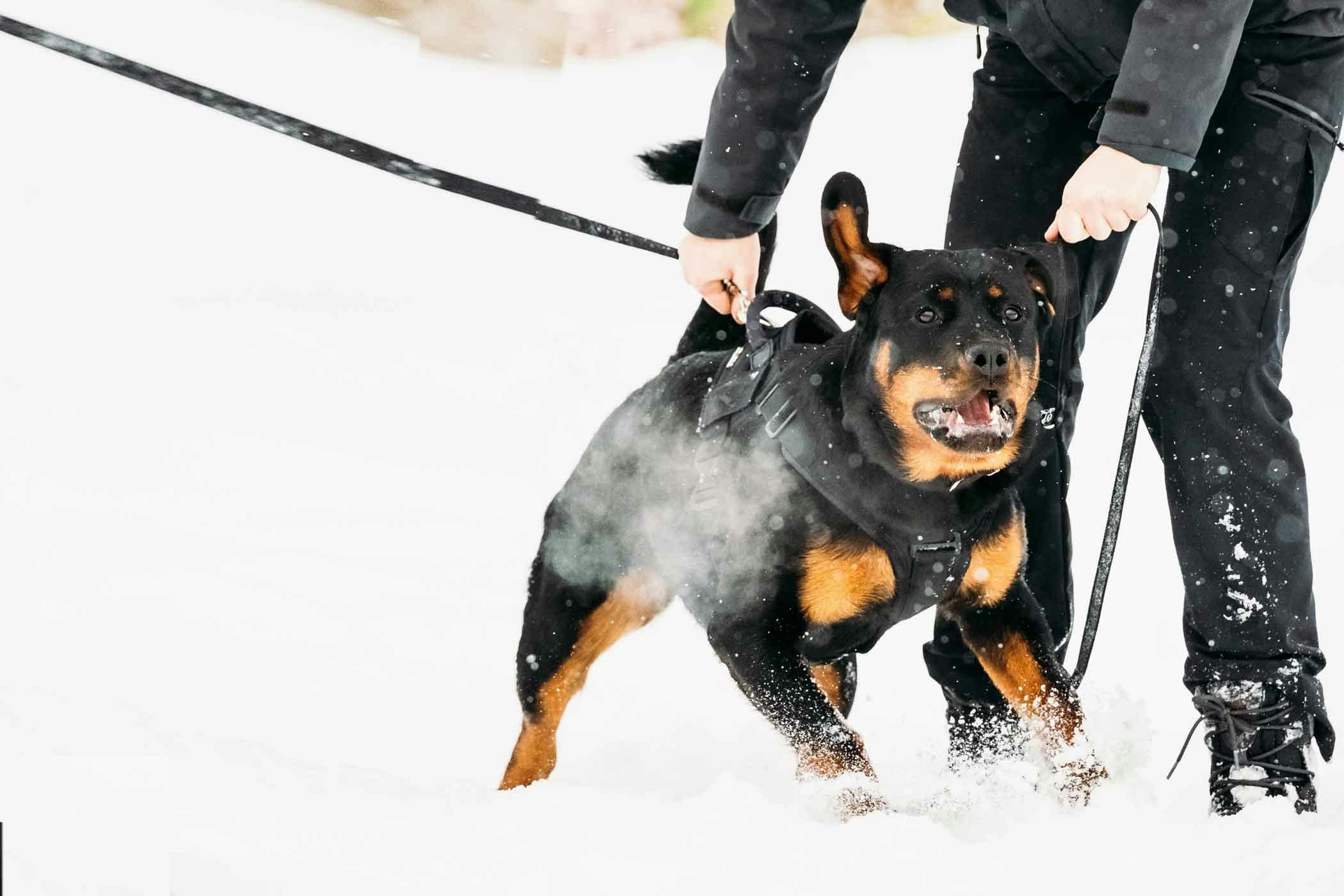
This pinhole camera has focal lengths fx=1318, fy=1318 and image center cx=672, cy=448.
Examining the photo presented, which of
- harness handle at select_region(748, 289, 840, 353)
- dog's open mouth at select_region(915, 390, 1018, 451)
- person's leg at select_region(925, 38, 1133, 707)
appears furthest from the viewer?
person's leg at select_region(925, 38, 1133, 707)

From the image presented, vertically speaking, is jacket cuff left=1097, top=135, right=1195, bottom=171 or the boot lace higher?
jacket cuff left=1097, top=135, right=1195, bottom=171

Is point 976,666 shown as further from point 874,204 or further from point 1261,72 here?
point 874,204

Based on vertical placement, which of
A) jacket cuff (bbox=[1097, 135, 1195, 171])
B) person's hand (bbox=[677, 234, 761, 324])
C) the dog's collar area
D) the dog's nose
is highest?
jacket cuff (bbox=[1097, 135, 1195, 171])

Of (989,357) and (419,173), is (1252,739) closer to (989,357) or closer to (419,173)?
(989,357)

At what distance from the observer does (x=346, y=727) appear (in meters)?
3.07

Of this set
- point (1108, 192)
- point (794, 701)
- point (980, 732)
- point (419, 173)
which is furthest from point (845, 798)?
point (419, 173)

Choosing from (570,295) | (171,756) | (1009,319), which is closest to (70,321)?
(570,295)

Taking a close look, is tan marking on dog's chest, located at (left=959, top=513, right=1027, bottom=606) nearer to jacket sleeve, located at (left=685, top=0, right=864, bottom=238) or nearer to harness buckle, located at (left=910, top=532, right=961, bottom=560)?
harness buckle, located at (left=910, top=532, right=961, bottom=560)

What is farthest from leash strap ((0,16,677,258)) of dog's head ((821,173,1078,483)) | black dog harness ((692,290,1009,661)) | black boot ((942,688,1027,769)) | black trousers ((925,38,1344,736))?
black boot ((942,688,1027,769))

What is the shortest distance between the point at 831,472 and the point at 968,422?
0.25m

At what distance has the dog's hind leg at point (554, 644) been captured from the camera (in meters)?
2.79

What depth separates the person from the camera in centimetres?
215

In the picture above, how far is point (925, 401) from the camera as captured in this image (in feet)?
7.39

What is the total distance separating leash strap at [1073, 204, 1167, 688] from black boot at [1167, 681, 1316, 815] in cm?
25
